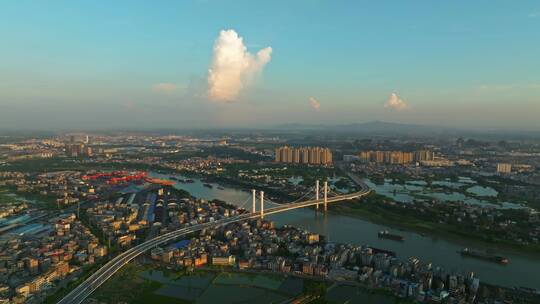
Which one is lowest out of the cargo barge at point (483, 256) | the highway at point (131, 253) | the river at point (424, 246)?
the river at point (424, 246)

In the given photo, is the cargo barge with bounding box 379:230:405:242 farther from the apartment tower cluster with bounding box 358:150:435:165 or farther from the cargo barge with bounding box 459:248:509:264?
the apartment tower cluster with bounding box 358:150:435:165

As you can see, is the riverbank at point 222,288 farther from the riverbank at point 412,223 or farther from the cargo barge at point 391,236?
the riverbank at point 412,223

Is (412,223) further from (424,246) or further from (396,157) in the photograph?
(396,157)

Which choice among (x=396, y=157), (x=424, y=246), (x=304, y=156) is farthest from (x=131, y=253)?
(x=396, y=157)

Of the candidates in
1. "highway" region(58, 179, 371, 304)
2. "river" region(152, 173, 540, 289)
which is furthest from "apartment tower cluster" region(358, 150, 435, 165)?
"river" region(152, 173, 540, 289)

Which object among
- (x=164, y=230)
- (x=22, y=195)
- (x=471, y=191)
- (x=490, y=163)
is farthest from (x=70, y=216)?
(x=490, y=163)

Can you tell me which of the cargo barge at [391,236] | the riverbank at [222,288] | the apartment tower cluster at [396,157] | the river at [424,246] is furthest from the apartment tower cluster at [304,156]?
the riverbank at [222,288]
